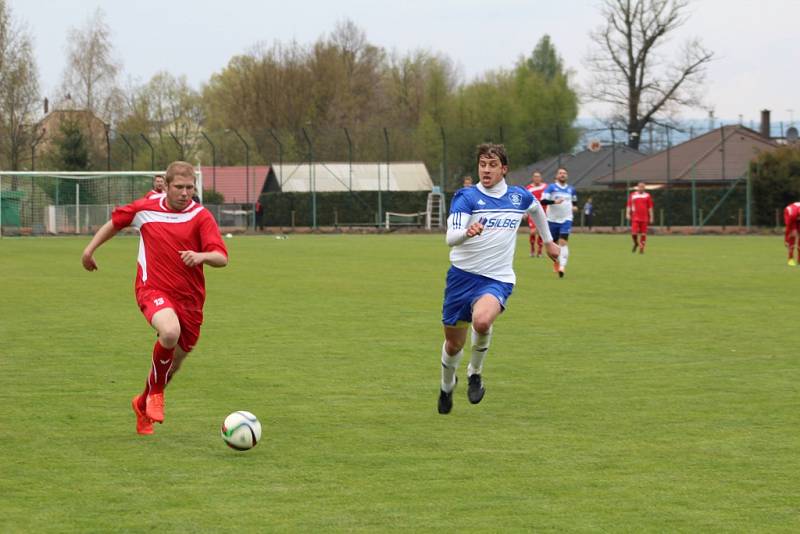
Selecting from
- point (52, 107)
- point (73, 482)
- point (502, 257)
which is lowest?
point (73, 482)

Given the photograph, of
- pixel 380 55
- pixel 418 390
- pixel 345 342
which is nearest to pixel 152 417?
pixel 418 390

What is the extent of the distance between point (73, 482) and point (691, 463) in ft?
10.7

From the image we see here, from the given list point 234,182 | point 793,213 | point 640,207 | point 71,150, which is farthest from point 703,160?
point 793,213

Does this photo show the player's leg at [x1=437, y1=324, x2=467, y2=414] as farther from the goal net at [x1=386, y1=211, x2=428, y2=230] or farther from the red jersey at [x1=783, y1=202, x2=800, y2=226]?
the goal net at [x1=386, y1=211, x2=428, y2=230]

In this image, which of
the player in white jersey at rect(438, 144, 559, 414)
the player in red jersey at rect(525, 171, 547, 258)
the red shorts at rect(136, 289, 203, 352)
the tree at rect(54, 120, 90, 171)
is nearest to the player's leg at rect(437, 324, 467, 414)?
the player in white jersey at rect(438, 144, 559, 414)

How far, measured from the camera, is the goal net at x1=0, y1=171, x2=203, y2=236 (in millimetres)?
45469

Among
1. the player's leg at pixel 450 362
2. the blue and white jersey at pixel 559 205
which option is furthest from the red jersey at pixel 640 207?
the player's leg at pixel 450 362

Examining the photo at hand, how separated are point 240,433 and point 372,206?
172 ft

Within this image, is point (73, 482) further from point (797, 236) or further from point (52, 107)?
point (52, 107)

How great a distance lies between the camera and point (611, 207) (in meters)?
56.6

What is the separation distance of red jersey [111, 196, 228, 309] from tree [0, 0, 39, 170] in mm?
56264

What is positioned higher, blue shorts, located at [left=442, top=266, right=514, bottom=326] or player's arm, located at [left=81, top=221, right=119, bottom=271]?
player's arm, located at [left=81, top=221, right=119, bottom=271]

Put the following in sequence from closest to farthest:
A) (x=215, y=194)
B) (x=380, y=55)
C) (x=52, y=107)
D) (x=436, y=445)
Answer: (x=436, y=445)
(x=215, y=194)
(x=52, y=107)
(x=380, y=55)

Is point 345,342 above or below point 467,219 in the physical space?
below
